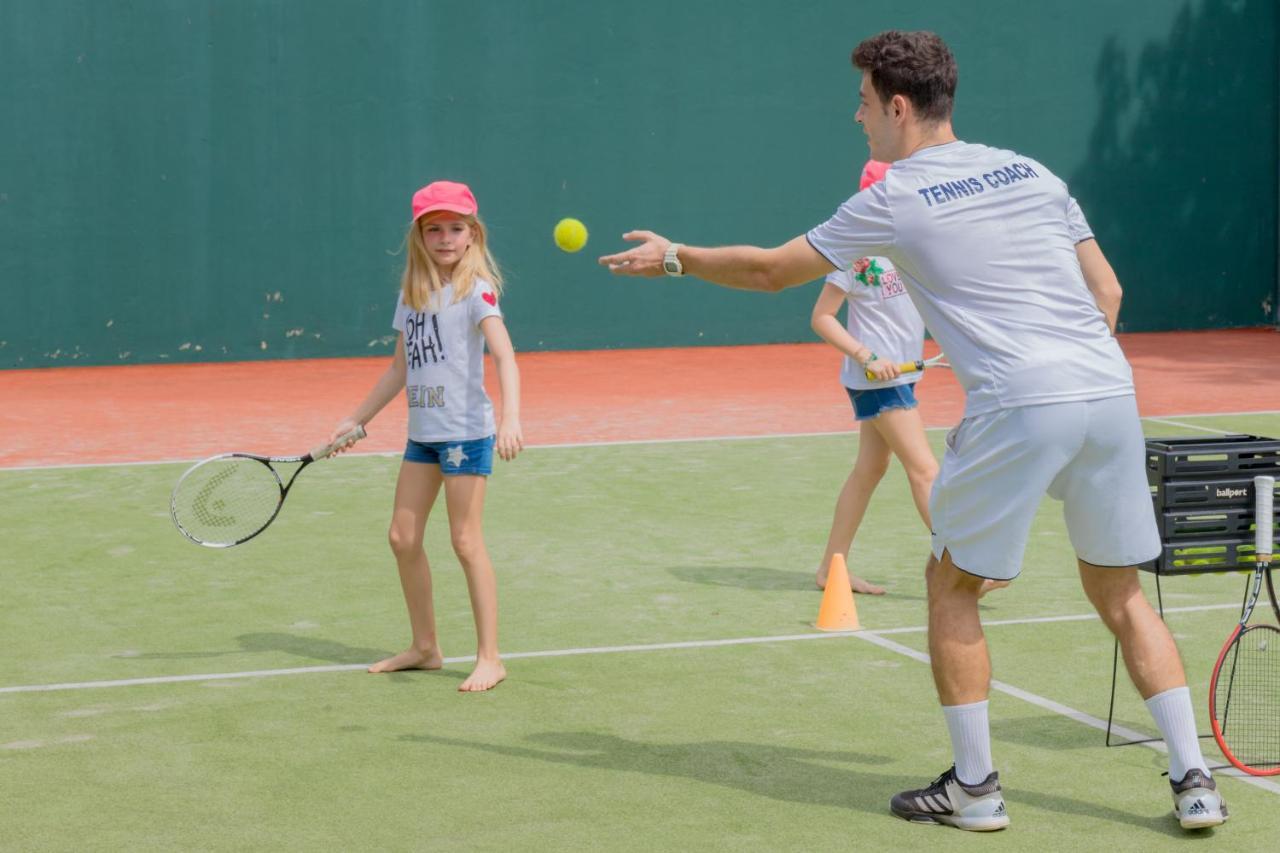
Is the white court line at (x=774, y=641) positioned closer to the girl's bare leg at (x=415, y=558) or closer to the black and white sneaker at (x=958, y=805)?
the girl's bare leg at (x=415, y=558)

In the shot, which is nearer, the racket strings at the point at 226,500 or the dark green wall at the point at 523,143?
the racket strings at the point at 226,500

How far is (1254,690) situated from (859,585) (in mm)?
2156

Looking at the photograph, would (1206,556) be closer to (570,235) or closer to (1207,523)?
(1207,523)

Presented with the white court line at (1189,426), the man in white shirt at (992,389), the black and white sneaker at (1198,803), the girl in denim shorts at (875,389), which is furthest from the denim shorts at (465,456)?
the white court line at (1189,426)

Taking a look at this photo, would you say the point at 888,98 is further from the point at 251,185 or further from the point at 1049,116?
the point at 1049,116

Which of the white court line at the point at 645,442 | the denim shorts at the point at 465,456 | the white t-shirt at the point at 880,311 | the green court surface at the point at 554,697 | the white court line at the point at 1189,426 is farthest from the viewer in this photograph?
the white court line at the point at 1189,426

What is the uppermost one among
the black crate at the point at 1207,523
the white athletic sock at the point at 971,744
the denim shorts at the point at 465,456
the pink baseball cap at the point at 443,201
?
the pink baseball cap at the point at 443,201

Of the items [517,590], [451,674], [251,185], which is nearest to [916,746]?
[451,674]

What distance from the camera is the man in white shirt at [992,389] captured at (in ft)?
13.9

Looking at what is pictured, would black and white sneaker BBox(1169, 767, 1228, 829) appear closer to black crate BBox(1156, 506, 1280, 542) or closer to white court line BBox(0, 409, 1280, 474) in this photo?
black crate BBox(1156, 506, 1280, 542)

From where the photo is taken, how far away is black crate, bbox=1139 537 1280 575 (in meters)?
4.75

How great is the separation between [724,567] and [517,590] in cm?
101

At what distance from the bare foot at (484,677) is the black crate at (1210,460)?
2.27 meters

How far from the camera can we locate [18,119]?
59.3 feet
